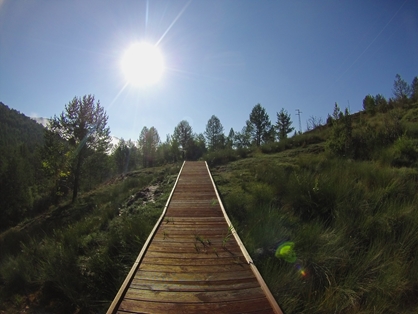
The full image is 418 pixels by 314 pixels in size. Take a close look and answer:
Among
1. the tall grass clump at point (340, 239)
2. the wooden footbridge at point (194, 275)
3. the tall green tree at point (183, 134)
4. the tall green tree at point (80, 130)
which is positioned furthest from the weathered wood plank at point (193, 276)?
the tall green tree at point (183, 134)

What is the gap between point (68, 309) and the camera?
170 inches

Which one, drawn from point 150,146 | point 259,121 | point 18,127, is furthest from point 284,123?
point 18,127

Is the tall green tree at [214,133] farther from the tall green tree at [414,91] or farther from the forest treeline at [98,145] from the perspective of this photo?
the tall green tree at [414,91]

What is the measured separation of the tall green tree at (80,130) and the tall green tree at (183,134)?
74.9 feet

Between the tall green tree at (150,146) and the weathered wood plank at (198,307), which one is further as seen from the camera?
the tall green tree at (150,146)

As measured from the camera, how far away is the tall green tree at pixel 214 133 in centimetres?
4834

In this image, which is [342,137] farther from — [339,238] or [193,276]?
[193,276]

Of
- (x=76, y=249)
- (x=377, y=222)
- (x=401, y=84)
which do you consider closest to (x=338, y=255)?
(x=377, y=222)

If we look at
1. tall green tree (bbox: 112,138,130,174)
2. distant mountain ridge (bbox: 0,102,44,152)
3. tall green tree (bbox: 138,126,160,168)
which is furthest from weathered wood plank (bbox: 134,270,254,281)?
distant mountain ridge (bbox: 0,102,44,152)

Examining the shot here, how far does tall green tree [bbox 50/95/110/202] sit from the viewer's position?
20.2 m

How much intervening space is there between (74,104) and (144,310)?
22666mm

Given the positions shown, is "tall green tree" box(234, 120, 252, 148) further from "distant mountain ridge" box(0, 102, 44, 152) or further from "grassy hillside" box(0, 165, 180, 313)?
"distant mountain ridge" box(0, 102, 44, 152)

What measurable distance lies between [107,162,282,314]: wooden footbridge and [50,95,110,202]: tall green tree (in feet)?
62.0

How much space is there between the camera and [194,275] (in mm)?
3348
